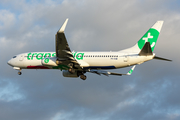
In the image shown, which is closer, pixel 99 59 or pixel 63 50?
pixel 63 50

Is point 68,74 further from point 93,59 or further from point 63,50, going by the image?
point 63,50

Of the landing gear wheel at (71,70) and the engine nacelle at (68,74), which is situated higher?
the engine nacelle at (68,74)

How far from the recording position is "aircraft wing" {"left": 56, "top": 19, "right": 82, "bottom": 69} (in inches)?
1851

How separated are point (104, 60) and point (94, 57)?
1808mm

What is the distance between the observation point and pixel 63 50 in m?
51.0

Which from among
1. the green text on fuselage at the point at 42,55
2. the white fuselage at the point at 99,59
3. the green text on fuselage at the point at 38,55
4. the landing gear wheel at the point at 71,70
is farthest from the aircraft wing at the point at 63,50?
the green text on fuselage at the point at 38,55

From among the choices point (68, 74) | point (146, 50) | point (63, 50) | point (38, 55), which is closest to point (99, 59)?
point (63, 50)

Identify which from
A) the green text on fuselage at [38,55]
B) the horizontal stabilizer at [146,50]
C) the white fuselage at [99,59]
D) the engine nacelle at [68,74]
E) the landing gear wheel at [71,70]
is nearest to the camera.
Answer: the horizontal stabilizer at [146,50]

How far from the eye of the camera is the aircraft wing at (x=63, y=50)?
47.0m

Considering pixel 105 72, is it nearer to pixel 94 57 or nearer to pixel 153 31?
pixel 94 57

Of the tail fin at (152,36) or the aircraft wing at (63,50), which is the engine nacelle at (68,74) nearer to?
the aircraft wing at (63,50)

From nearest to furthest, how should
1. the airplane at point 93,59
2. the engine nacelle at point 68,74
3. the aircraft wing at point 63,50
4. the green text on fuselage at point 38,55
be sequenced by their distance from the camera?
1. the aircraft wing at point 63,50
2. the airplane at point 93,59
3. the green text on fuselage at point 38,55
4. the engine nacelle at point 68,74

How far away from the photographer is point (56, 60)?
53844 mm

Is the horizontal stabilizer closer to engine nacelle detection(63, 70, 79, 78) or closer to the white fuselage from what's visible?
the white fuselage
